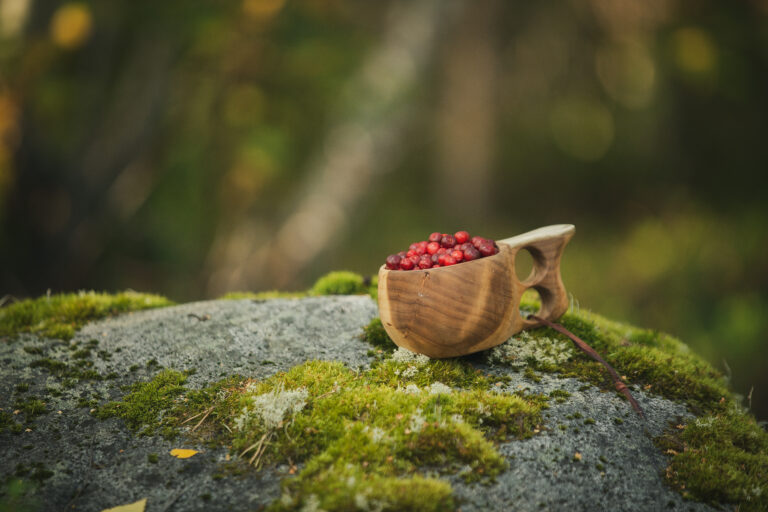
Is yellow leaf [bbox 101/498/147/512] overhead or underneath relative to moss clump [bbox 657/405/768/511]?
overhead

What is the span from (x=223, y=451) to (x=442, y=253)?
166 cm

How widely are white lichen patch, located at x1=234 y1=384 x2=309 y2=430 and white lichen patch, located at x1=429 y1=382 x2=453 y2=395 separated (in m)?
0.70

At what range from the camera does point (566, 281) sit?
8.51 metres

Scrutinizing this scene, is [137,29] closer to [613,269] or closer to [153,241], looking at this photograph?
[153,241]

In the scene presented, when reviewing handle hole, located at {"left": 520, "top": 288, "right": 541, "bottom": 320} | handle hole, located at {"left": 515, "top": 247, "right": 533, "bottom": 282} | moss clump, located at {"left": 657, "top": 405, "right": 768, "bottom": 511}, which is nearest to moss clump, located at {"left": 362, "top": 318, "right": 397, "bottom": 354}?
handle hole, located at {"left": 520, "top": 288, "right": 541, "bottom": 320}

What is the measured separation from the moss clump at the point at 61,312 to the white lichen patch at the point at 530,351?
3.05 meters

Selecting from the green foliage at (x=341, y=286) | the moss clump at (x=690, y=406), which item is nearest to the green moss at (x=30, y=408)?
the green foliage at (x=341, y=286)

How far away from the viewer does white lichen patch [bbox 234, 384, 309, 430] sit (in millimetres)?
2709

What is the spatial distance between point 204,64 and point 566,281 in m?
6.97

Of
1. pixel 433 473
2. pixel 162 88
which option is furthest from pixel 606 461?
pixel 162 88

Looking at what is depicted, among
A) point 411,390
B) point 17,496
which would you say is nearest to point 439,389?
point 411,390

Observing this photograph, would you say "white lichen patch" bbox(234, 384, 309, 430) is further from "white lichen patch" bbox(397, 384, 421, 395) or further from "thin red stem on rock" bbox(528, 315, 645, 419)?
"thin red stem on rock" bbox(528, 315, 645, 419)

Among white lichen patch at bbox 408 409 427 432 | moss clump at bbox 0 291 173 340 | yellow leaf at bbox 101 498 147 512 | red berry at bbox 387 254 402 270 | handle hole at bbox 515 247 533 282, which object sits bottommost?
handle hole at bbox 515 247 533 282

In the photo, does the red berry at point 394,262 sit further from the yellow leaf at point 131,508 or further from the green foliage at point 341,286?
the yellow leaf at point 131,508
